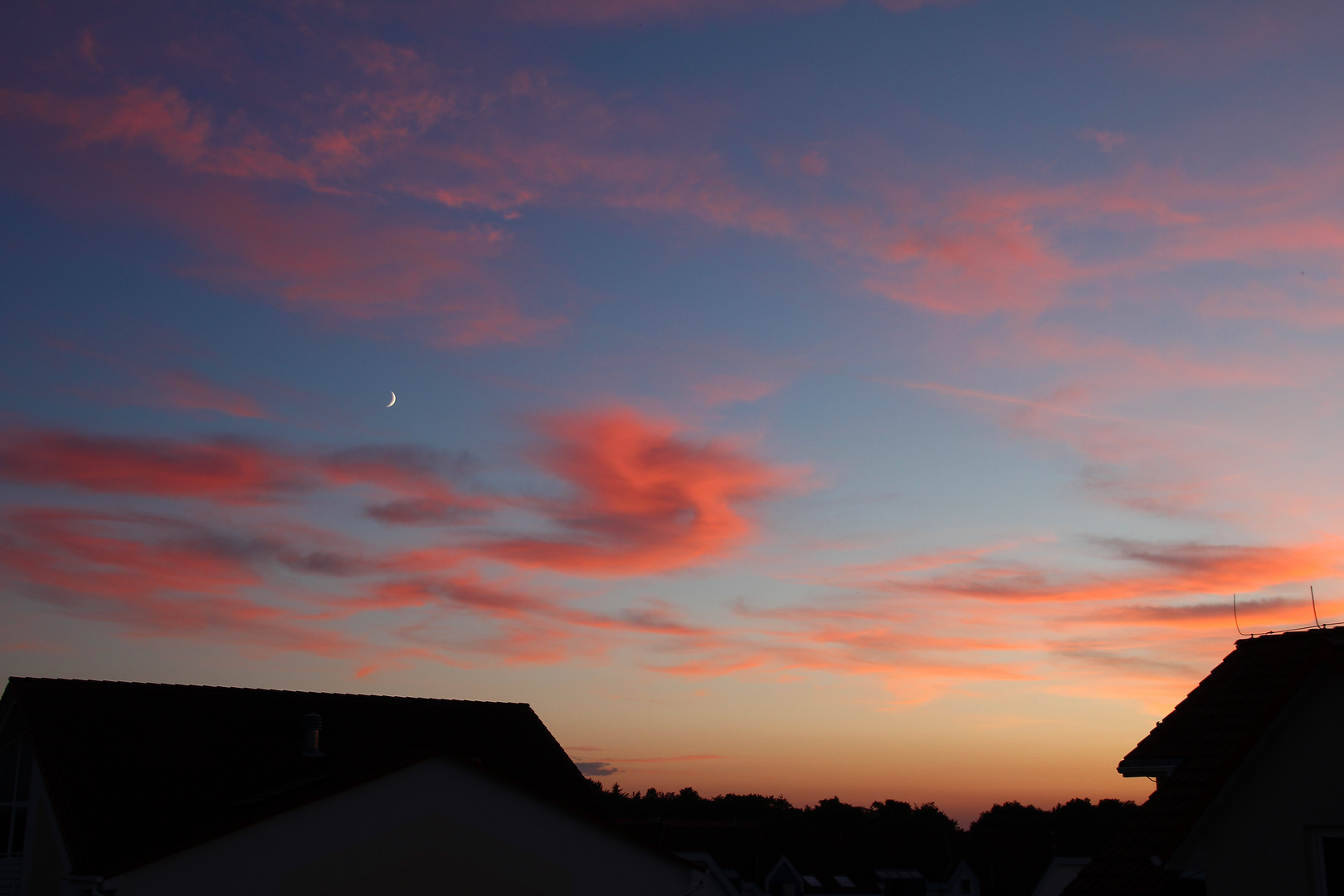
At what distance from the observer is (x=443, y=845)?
23.0 meters

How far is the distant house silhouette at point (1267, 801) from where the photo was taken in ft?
35.5

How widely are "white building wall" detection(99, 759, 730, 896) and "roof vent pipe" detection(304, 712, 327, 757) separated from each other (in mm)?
7338

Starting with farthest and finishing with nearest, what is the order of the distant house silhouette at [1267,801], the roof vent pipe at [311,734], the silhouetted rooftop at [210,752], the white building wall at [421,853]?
the roof vent pipe at [311,734] < the silhouetted rooftop at [210,752] < the white building wall at [421,853] < the distant house silhouette at [1267,801]

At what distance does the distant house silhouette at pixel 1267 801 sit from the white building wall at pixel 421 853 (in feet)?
50.3

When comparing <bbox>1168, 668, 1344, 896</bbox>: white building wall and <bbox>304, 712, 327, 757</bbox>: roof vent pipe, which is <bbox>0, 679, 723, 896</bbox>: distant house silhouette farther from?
<bbox>1168, 668, 1344, 896</bbox>: white building wall

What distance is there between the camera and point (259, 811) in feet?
69.3

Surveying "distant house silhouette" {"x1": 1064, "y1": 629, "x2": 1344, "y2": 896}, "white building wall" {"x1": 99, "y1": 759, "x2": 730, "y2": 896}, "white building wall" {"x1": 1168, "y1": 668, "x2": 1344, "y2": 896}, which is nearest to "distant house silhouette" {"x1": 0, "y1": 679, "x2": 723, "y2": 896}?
"white building wall" {"x1": 99, "y1": 759, "x2": 730, "y2": 896}

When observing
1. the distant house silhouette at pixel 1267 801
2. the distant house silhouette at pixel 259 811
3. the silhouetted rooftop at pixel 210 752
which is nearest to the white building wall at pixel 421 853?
the distant house silhouette at pixel 259 811

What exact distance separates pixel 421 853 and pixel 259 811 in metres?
3.62

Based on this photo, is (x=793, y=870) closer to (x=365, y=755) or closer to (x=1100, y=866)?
(x=365, y=755)

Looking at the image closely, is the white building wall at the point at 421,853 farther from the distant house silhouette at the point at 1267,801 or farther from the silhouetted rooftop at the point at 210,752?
the distant house silhouette at the point at 1267,801

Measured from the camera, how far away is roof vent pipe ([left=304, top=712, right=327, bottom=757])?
95.0ft

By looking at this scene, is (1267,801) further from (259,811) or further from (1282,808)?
(259,811)

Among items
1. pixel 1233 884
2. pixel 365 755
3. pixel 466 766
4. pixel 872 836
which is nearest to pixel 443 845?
pixel 466 766
